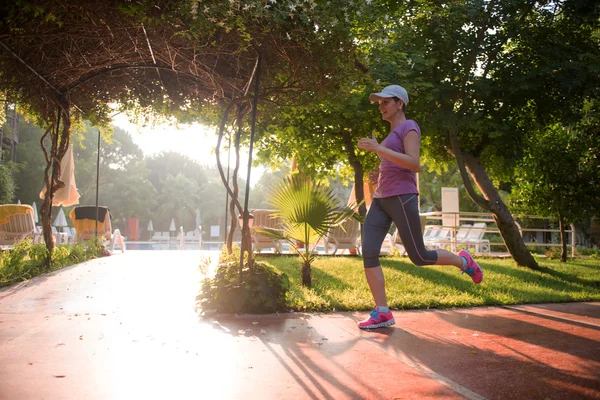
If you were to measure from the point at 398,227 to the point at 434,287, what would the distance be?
373 centimetres

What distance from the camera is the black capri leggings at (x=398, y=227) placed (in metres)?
4.56

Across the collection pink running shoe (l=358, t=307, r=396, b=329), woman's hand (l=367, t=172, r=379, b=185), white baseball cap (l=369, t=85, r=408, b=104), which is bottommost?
pink running shoe (l=358, t=307, r=396, b=329)

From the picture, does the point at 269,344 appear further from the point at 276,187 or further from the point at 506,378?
the point at 276,187

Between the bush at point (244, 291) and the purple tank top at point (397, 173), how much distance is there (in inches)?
62.7

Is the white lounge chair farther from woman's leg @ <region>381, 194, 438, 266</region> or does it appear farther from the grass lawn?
woman's leg @ <region>381, 194, 438, 266</region>

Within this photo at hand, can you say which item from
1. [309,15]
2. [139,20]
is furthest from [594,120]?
[139,20]

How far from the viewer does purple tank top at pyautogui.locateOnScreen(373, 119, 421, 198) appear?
456cm

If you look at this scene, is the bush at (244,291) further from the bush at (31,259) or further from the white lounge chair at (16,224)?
the white lounge chair at (16,224)

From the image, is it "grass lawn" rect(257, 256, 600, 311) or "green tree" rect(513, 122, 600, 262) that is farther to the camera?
"green tree" rect(513, 122, 600, 262)

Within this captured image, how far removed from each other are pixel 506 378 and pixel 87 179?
44.7 m

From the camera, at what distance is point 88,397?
107 inches

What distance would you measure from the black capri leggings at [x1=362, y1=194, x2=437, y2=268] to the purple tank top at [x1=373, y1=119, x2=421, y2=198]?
5cm

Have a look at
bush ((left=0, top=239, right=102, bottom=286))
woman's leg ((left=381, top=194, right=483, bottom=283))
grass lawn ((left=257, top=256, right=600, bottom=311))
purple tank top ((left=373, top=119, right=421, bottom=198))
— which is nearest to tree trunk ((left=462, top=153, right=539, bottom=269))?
grass lawn ((left=257, top=256, right=600, bottom=311))

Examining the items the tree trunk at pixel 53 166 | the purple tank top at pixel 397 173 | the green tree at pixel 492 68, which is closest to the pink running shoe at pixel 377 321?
the purple tank top at pixel 397 173
